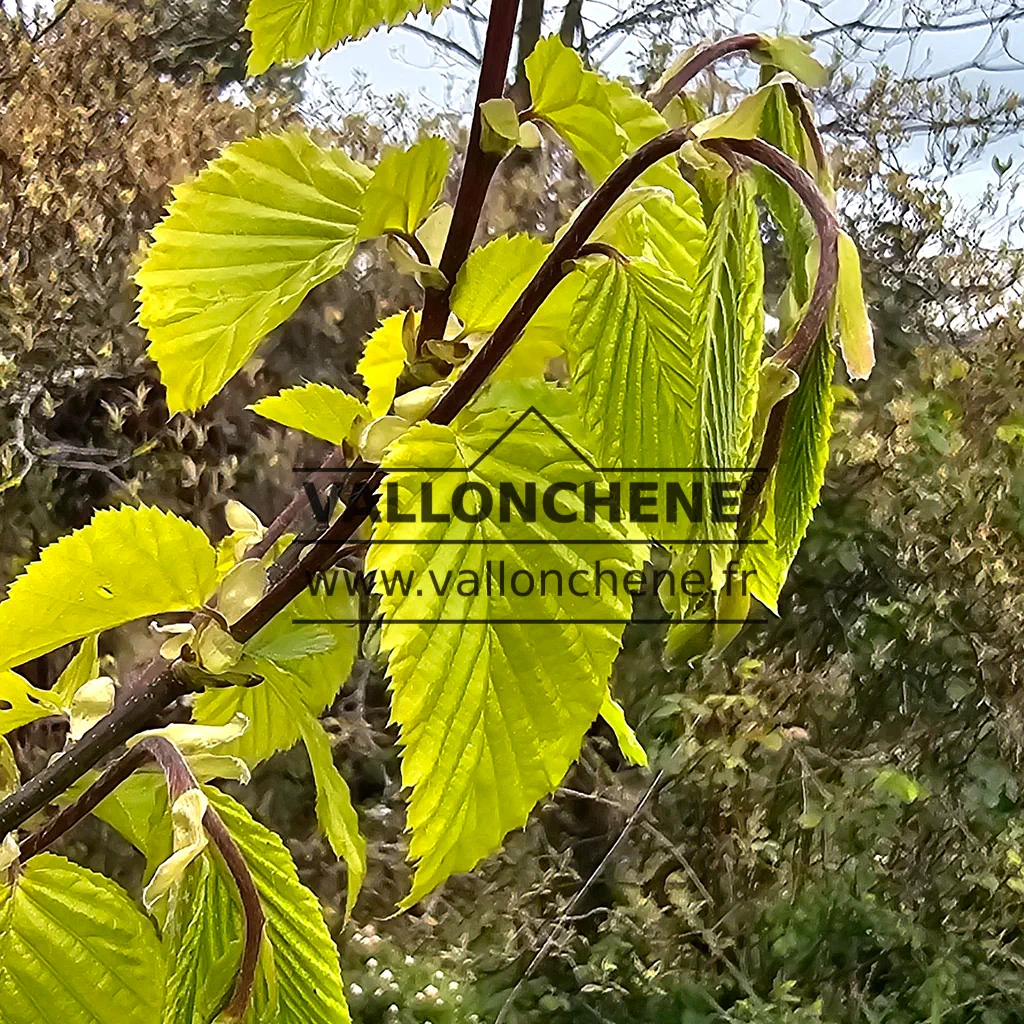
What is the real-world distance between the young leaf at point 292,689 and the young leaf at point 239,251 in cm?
6

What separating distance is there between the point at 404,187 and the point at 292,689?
121 millimetres

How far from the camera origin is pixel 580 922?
1.27 metres

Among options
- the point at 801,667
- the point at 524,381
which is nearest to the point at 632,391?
the point at 524,381

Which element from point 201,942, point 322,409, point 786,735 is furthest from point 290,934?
point 786,735

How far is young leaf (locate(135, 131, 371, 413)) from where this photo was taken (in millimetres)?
219

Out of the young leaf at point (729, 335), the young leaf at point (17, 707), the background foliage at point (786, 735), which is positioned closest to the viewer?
the young leaf at point (729, 335)

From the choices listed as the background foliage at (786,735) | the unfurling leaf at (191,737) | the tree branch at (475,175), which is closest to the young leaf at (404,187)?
the tree branch at (475,175)

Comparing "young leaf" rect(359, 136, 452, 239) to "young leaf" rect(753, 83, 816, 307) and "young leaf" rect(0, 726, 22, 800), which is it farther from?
"young leaf" rect(0, 726, 22, 800)

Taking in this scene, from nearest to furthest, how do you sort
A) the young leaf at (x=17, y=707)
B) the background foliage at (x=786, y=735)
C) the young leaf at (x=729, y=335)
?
the young leaf at (x=729, y=335)
the young leaf at (x=17, y=707)
the background foliage at (x=786, y=735)

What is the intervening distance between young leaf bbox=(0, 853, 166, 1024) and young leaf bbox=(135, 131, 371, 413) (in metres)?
0.12

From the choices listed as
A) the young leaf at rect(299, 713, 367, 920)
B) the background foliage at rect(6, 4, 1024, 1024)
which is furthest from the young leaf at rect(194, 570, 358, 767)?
the background foliage at rect(6, 4, 1024, 1024)

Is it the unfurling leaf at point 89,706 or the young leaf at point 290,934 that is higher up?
the unfurling leaf at point 89,706

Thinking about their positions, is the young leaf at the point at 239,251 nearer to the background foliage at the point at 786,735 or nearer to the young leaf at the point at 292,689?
the young leaf at the point at 292,689

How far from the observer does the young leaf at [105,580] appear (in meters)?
0.21
